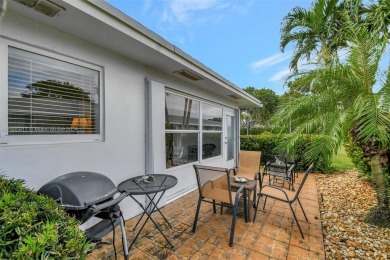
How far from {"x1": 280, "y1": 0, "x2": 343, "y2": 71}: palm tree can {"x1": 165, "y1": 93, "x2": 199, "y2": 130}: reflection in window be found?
424cm

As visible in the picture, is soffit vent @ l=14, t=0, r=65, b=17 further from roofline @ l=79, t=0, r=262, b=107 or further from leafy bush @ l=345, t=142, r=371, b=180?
leafy bush @ l=345, t=142, r=371, b=180

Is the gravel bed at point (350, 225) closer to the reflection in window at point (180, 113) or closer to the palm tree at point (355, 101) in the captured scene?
the palm tree at point (355, 101)

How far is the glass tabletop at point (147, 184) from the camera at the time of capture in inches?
96.2

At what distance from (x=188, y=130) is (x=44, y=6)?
3.67 metres

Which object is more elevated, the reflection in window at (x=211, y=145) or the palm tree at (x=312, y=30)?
the palm tree at (x=312, y=30)

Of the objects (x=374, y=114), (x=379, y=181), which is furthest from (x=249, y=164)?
(x=374, y=114)

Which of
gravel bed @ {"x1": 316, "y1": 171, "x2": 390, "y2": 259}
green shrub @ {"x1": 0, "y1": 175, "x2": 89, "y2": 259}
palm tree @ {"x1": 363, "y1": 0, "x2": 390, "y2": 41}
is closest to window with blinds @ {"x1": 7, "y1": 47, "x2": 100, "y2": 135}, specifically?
green shrub @ {"x1": 0, "y1": 175, "x2": 89, "y2": 259}

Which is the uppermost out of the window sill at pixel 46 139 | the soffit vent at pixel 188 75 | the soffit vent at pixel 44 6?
the soffit vent at pixel 44 6

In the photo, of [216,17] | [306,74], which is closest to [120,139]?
[306,74]

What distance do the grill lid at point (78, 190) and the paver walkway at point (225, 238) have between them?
1.00 metres

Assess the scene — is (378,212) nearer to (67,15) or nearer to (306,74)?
(306,74)

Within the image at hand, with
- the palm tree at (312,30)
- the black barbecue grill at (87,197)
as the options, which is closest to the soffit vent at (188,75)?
the black barbecue grill at (87,197)

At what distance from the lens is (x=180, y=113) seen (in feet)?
15.6

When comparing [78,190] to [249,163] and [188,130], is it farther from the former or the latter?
[249,163]
